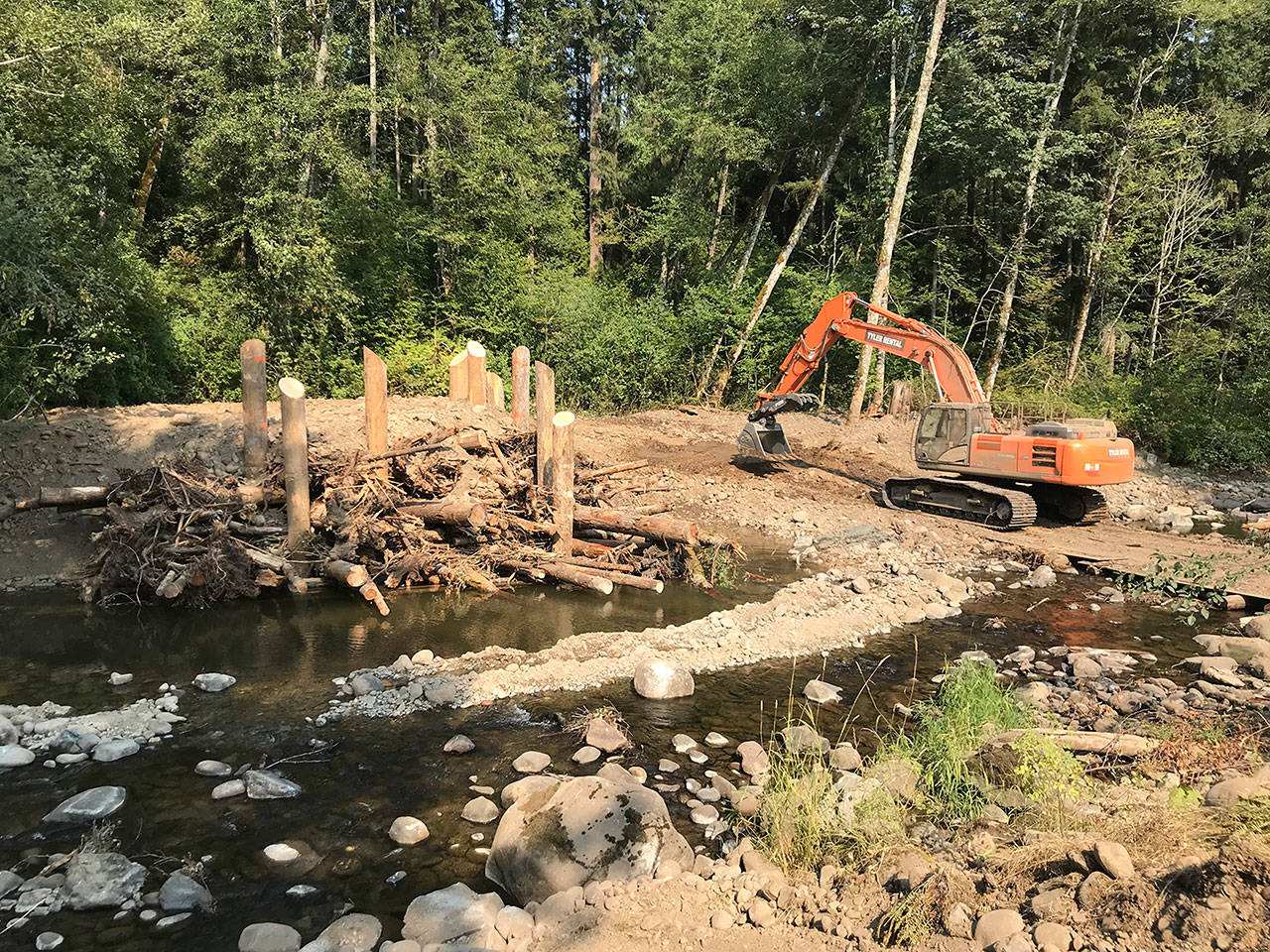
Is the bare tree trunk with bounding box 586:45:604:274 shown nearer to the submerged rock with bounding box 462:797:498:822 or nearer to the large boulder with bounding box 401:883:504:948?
the submerged rock with bounding box 462:797:498:822

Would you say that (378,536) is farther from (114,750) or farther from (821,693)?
(821,693)

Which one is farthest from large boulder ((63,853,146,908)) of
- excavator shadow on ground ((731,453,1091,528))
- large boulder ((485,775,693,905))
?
excavator shadow on ground ((731,453,1091,528))

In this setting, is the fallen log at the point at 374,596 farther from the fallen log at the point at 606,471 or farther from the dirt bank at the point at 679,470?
the fallen log at the point at 606,471

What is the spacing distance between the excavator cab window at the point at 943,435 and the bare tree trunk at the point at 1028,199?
36.4 feet

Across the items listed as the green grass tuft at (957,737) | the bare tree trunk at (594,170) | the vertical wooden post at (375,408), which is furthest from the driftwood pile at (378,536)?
the bare tree trunk at (594,170)

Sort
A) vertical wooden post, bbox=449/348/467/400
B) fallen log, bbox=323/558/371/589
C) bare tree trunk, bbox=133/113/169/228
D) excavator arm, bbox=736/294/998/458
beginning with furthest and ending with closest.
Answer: bare tree trunk, bbox=133/113/169/228, vertical wooden post, bbox=449/348/467/400, excavator arm, bbox=736/294/998/458, fallen log, bbox=323/558/371/589

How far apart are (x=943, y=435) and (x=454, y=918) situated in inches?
508

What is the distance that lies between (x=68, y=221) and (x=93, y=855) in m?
11.8

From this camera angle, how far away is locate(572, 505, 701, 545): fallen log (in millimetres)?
11062

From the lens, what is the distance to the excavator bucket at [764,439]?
663 inches

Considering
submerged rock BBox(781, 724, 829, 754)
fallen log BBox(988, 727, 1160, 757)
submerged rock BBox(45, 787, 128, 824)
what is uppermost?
fallen log BBox(988, 727, 1160, 757)

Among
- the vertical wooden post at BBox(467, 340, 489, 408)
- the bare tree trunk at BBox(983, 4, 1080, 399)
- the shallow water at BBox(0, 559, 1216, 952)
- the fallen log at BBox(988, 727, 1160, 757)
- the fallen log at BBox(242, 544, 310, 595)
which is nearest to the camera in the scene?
the shallow water at BBox(0, 559, 1216, 952)

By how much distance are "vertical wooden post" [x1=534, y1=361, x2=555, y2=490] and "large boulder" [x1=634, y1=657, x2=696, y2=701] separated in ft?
16.3

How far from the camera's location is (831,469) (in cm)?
1811
